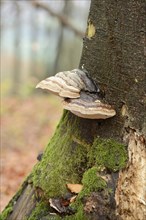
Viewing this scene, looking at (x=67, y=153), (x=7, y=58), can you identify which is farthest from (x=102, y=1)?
(x=7, y=58)

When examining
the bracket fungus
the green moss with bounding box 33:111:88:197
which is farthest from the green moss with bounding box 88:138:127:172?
the bracket fungus

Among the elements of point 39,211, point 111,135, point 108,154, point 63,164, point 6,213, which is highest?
point 111,135

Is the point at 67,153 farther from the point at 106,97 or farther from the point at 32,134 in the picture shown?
the point at 32,134

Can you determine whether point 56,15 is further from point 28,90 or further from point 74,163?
point 74,163

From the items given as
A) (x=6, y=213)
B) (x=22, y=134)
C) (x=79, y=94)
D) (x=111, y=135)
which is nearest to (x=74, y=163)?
(x=111, y=135)

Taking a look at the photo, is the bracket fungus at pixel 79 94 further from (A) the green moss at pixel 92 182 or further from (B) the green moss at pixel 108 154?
(A) the green moss at pixel 92 182

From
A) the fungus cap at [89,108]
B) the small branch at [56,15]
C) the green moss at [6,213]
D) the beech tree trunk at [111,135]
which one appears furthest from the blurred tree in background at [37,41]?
the fungus cap at [89,108]

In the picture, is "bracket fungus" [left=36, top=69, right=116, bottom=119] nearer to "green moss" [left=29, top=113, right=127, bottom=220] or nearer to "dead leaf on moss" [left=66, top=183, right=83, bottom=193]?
"green moss" [left=29, top=113, right=127, bottom=220]

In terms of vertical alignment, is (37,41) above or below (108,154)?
below

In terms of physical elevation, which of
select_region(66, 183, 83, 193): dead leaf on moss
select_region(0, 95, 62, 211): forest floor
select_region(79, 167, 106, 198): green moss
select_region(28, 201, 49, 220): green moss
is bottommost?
select_region(0, 95, 62, 211): forest floor
